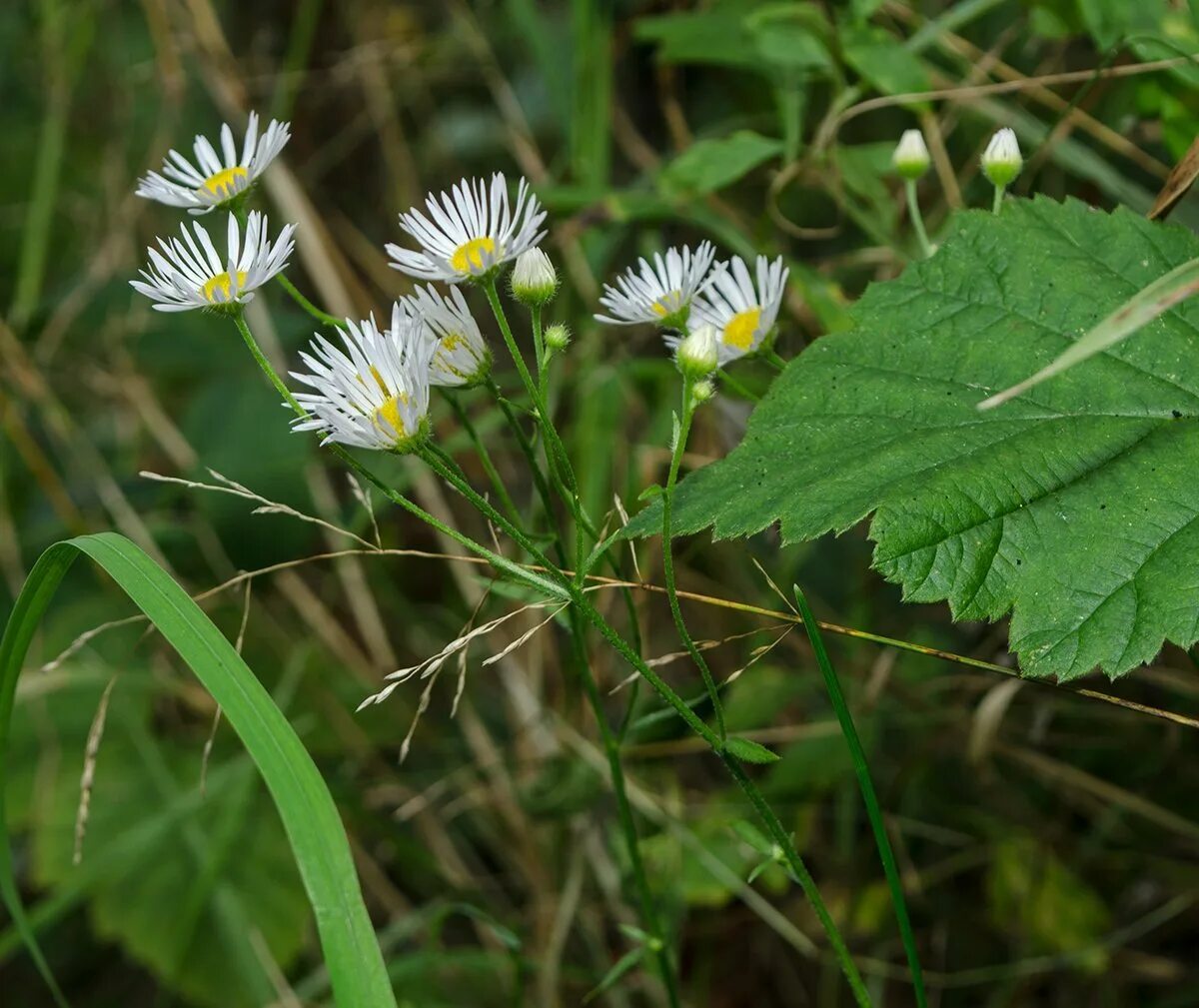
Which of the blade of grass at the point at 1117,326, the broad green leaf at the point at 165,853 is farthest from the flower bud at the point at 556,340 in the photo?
the broad green leaf at the point at 165,853

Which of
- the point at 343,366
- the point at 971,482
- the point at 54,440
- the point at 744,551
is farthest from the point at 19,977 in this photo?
the point at 971,482

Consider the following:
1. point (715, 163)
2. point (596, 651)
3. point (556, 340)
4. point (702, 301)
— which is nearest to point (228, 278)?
point (556, 340)

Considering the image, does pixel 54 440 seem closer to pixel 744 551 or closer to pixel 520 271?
pixel 744 551

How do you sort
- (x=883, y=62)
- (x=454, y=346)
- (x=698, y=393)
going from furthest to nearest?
(x=883, y=62)
(x=454, y=346)
(x=698, y=393)

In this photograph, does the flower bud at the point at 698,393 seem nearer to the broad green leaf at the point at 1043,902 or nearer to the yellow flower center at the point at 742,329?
the yellow flower center at the point at 742,329

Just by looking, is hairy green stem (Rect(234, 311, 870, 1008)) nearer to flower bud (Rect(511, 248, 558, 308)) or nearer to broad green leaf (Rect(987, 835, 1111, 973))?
flower bud (Rect(511, 248, 558, 308))

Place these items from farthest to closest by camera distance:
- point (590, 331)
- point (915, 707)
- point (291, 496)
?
1. point (291, 496)
2. point (590, 331)
3. point (915, 707)

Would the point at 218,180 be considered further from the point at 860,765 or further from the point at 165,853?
the point at 165,853
